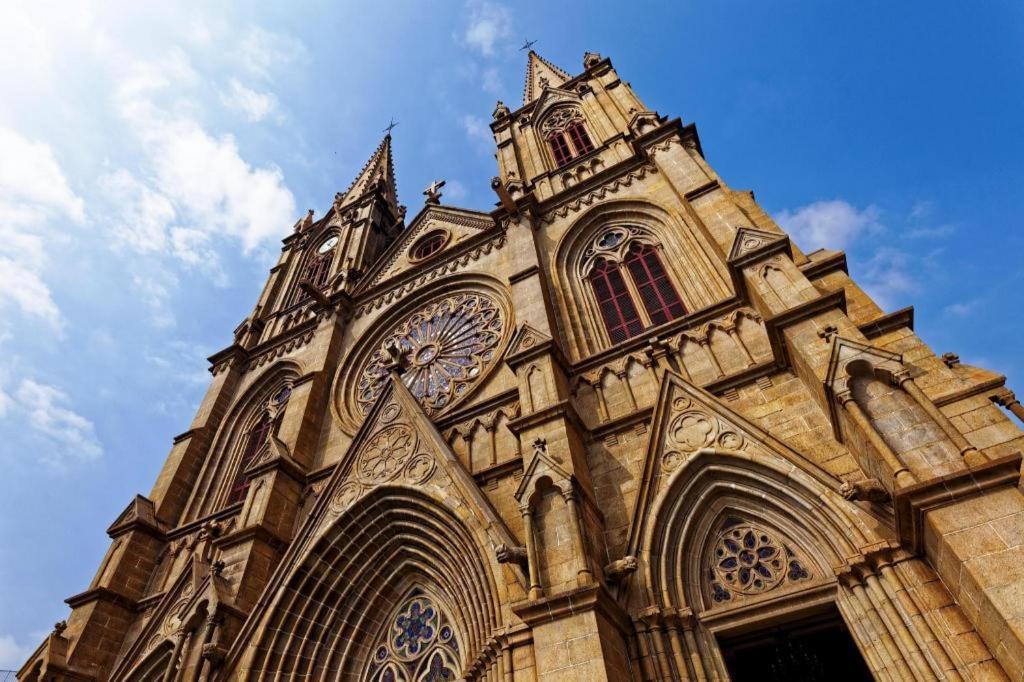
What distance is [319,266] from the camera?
25.1 meters

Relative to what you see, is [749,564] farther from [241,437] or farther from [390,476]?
[241,437]

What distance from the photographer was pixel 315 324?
18.4m

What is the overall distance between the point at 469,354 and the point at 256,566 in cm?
647

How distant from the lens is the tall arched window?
76.7ft

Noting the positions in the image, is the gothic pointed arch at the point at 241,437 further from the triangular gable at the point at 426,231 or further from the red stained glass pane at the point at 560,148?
the red stained glass pane at the point at 560,148

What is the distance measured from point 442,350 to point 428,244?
6.04m

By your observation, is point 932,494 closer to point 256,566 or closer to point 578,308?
point 578,308

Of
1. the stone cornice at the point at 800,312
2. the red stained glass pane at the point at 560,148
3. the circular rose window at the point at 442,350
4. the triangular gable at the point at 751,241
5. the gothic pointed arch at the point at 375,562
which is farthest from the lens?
the red stained glass pane at the point at 560,148

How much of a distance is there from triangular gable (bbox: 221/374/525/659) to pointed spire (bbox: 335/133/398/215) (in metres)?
18.7

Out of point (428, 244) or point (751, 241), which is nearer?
point (751, 241)

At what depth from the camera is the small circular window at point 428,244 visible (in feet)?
61.9

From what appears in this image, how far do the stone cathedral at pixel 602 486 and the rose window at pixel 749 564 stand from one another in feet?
0.09

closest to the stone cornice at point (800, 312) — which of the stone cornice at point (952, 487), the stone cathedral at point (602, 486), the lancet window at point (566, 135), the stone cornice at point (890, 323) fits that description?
the stone cathedral at point (602, 486)

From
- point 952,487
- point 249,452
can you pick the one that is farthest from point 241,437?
point 952,487
